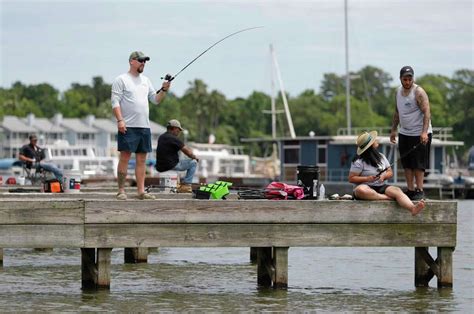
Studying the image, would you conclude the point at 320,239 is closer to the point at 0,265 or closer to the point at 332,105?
the point at 0,265

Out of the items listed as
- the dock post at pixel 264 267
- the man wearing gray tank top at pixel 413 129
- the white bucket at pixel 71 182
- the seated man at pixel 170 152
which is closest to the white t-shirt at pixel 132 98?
the dock post at pixel 264 267

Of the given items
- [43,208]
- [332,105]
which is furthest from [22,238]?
[332,105]

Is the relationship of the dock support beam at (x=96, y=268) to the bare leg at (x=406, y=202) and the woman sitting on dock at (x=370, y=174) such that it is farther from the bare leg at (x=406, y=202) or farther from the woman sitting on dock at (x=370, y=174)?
the bare leg at (x=406, y=202)

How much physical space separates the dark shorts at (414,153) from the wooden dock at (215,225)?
0.63 metres

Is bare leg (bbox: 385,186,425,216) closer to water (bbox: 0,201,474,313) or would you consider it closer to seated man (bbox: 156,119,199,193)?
water (bbox: 0,201,474,313)

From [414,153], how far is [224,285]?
336 cm

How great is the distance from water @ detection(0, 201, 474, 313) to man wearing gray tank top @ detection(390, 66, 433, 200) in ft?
4.96

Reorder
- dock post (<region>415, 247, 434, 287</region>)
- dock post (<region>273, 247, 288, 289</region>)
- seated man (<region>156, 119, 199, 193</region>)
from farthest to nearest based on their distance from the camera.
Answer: seated man (<region>156, 119, 199, 193</region>) < dock post (<region>415, 247, 434, 287</region>) < dock post (<region>273, 247, 288, 289</region>)

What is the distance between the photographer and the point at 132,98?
585 inches

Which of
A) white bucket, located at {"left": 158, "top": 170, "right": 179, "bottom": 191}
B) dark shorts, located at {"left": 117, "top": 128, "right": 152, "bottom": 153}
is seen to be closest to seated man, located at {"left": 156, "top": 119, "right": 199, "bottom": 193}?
white bucket, located at {"left": 158, "top": 170, "right": 179, "bottom": 191}

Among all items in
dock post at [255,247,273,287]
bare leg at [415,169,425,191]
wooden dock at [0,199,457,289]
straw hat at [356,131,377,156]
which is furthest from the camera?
dock post at [255,247,273,287]

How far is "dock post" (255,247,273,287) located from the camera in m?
16.3

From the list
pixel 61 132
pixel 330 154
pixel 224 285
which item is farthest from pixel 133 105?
pixel 61 132

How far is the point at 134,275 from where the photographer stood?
1831 centimetres
